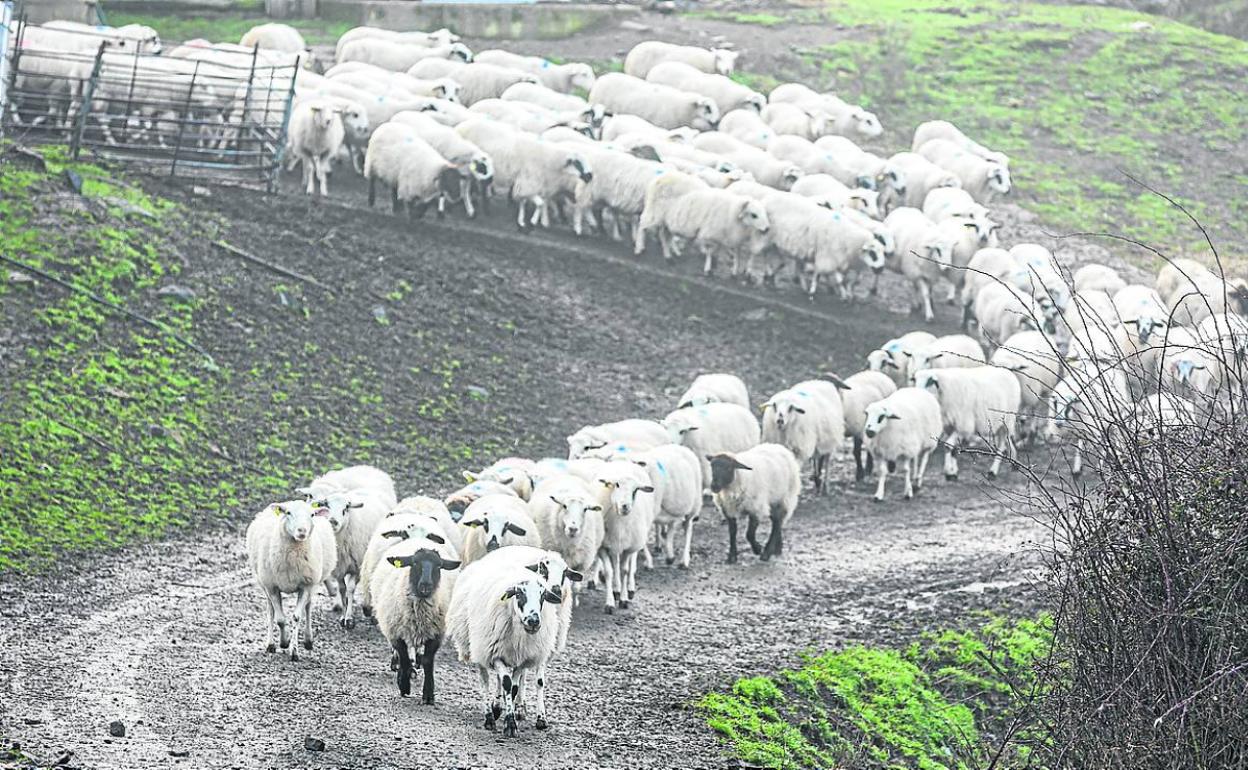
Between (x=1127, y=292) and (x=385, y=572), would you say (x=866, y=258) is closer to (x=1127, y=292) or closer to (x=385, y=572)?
(x=1127, y=292)

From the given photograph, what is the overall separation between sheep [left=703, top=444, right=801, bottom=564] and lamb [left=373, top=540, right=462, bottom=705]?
5267 mm

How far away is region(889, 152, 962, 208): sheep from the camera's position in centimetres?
2967

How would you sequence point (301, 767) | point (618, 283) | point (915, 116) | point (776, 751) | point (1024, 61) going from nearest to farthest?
point (301, 767)
point (776, 751)
point (618, 283)
point (915, 116)
point (1024, 61)

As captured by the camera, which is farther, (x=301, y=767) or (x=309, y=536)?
(x=309, y=536)

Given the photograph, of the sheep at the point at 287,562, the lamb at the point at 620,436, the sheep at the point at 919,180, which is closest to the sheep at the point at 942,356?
the lamb at the point at 620,436

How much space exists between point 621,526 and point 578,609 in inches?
33.9

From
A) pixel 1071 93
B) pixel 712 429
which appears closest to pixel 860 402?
pixel 712 429

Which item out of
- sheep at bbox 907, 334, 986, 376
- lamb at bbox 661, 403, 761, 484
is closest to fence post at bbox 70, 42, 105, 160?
lamb at bbox 661, 403, 761, 484

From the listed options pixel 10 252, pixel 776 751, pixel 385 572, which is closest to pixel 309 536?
pixel 385 572

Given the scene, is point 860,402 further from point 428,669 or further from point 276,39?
point 276,39

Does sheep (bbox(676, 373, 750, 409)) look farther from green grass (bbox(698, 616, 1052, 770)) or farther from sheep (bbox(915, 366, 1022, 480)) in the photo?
green grass (bbox(698, 616, 1052, 770))

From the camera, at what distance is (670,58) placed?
118 ft

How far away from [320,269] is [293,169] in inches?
161

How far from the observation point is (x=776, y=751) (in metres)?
12.2
